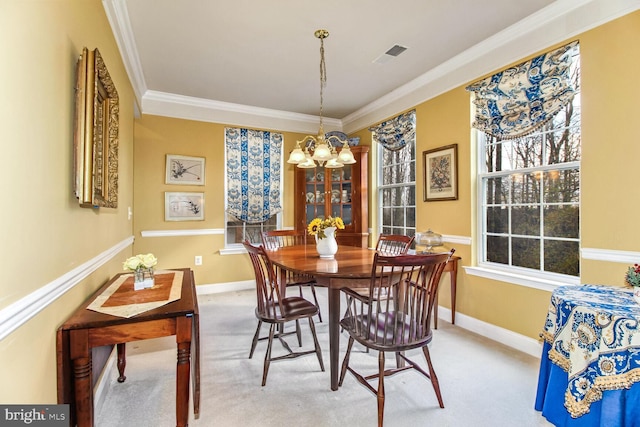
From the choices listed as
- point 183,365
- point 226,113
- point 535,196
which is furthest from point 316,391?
point 226,113

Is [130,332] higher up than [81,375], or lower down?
higher up

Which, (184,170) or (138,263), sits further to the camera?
(184,170)

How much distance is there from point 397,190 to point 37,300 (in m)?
3.89

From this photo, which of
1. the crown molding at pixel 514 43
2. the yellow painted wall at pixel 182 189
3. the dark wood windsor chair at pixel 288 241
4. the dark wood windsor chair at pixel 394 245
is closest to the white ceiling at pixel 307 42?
the crown molding at pixel 514 43

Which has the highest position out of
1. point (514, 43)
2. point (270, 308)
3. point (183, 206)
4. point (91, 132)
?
point (514, 43)

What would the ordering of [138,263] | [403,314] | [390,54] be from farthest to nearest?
[390,54], [138,263], [403,314]

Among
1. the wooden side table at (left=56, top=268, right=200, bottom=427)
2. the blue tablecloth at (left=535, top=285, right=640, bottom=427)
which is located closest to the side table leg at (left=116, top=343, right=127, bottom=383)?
the wooden side table at (left=56, top=268, right=200, bottom=427)

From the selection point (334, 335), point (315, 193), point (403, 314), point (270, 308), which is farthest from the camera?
point (315, 193)

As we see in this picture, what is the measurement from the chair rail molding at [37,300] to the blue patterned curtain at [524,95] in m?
3.23

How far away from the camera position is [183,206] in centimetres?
433

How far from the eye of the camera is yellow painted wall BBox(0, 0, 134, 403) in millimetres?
924

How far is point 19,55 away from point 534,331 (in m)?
3.45

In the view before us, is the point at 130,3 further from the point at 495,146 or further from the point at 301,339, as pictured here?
the point at 495,146

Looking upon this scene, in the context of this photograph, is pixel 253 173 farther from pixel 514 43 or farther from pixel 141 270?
pixel 514 43
